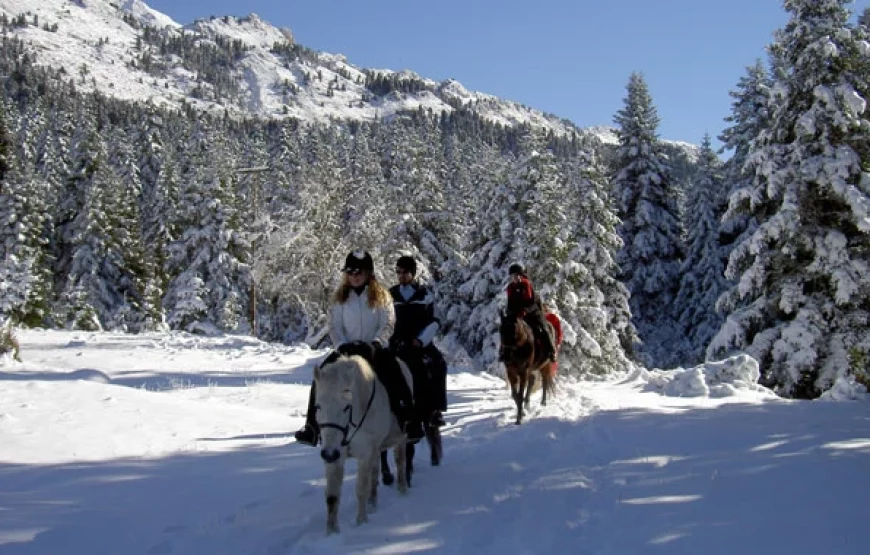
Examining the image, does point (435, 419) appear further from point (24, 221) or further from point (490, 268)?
point (24, 221)

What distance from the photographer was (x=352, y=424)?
5.21 m

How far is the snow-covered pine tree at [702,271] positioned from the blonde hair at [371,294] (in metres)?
28.8

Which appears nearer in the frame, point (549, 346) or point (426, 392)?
point (426, 392)

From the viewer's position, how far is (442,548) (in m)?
5.09

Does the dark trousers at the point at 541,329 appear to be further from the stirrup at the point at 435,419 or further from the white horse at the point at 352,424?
the white horse at the point at 352,424

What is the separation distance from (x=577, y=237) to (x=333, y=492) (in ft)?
85.5

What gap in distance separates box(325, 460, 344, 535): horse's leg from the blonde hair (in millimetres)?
1704

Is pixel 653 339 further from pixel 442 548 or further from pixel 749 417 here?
pixel 442 548

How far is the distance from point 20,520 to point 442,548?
12.8 feet

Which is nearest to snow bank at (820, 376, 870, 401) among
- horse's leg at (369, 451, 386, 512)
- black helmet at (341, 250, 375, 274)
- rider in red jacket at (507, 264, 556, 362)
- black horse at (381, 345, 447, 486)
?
rider in red jacket at (507, 264, 556, 362)

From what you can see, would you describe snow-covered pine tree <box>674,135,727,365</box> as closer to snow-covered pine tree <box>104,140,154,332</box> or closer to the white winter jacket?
the white winter jacket

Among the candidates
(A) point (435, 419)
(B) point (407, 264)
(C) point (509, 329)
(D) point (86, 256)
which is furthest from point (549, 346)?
(D) point (86, 256)

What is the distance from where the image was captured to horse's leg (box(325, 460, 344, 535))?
5.24m

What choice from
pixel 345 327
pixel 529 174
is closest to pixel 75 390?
pixel 345 327
